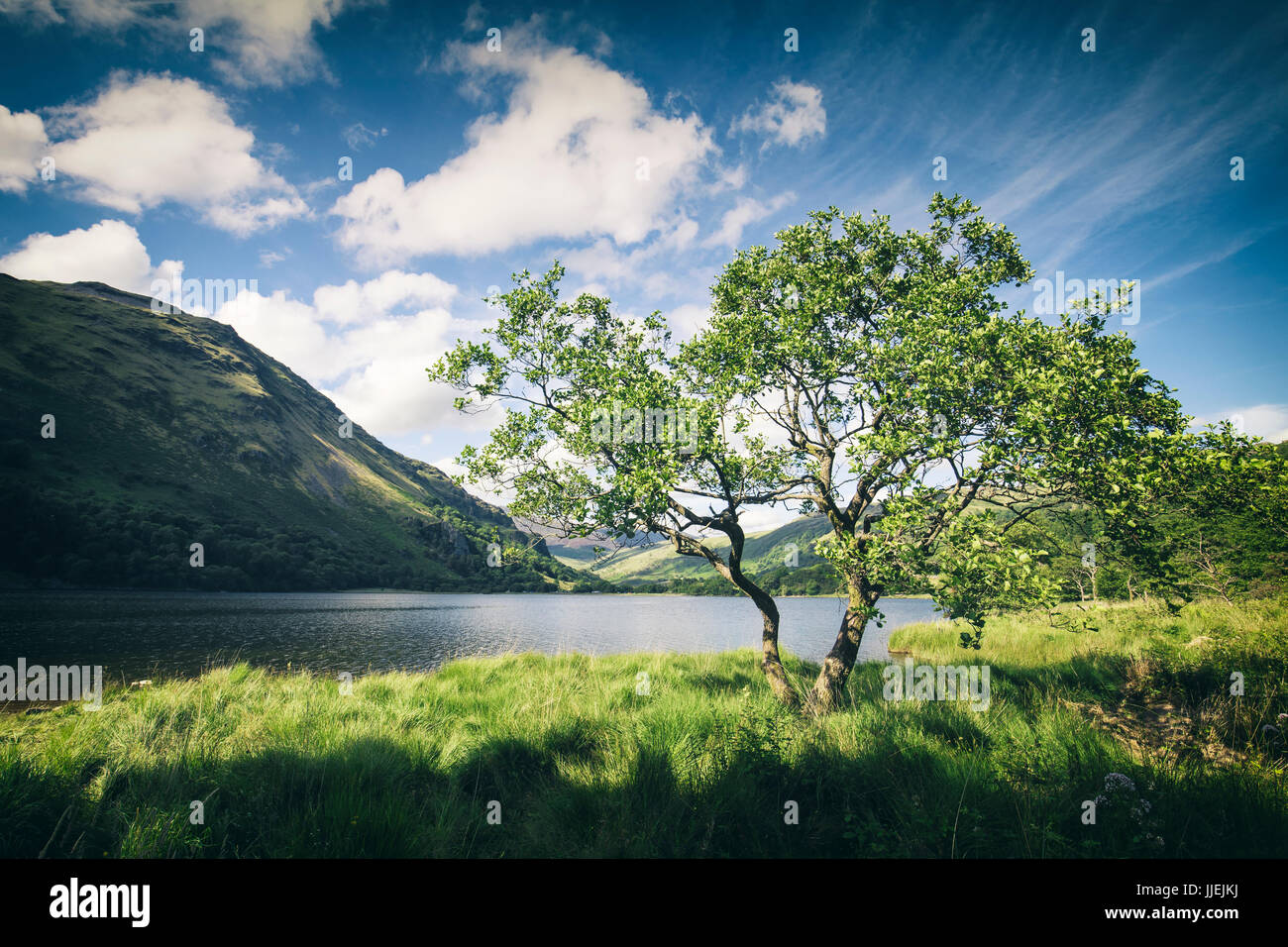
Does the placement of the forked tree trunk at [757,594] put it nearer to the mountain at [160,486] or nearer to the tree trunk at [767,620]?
the tree trunk at [767,620]

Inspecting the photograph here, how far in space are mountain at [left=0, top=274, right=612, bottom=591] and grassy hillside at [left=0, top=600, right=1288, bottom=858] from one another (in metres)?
45.9

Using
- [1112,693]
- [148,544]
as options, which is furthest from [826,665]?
[148,544]

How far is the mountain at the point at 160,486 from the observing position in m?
86.6

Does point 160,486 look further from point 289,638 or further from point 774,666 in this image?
point 774,666

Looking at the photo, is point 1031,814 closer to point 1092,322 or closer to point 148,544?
point 1092,322

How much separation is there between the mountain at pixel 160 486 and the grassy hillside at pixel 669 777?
151 ft

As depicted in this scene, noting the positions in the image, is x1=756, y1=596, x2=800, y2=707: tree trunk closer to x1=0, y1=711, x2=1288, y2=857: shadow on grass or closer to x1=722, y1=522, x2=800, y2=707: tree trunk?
x1=722, y1=522, x2=800, y2=707: tree trunk

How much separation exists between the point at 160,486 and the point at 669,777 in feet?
560

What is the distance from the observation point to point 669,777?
581 centimetres

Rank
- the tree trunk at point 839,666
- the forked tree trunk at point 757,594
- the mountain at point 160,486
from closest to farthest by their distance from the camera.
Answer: the tree trunk at point 839,666 < the forked tree trunk at point 757,594 < the mountain at point 160,486

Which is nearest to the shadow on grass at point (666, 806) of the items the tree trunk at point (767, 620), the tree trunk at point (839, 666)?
the tree trunk at point (839, 666)
